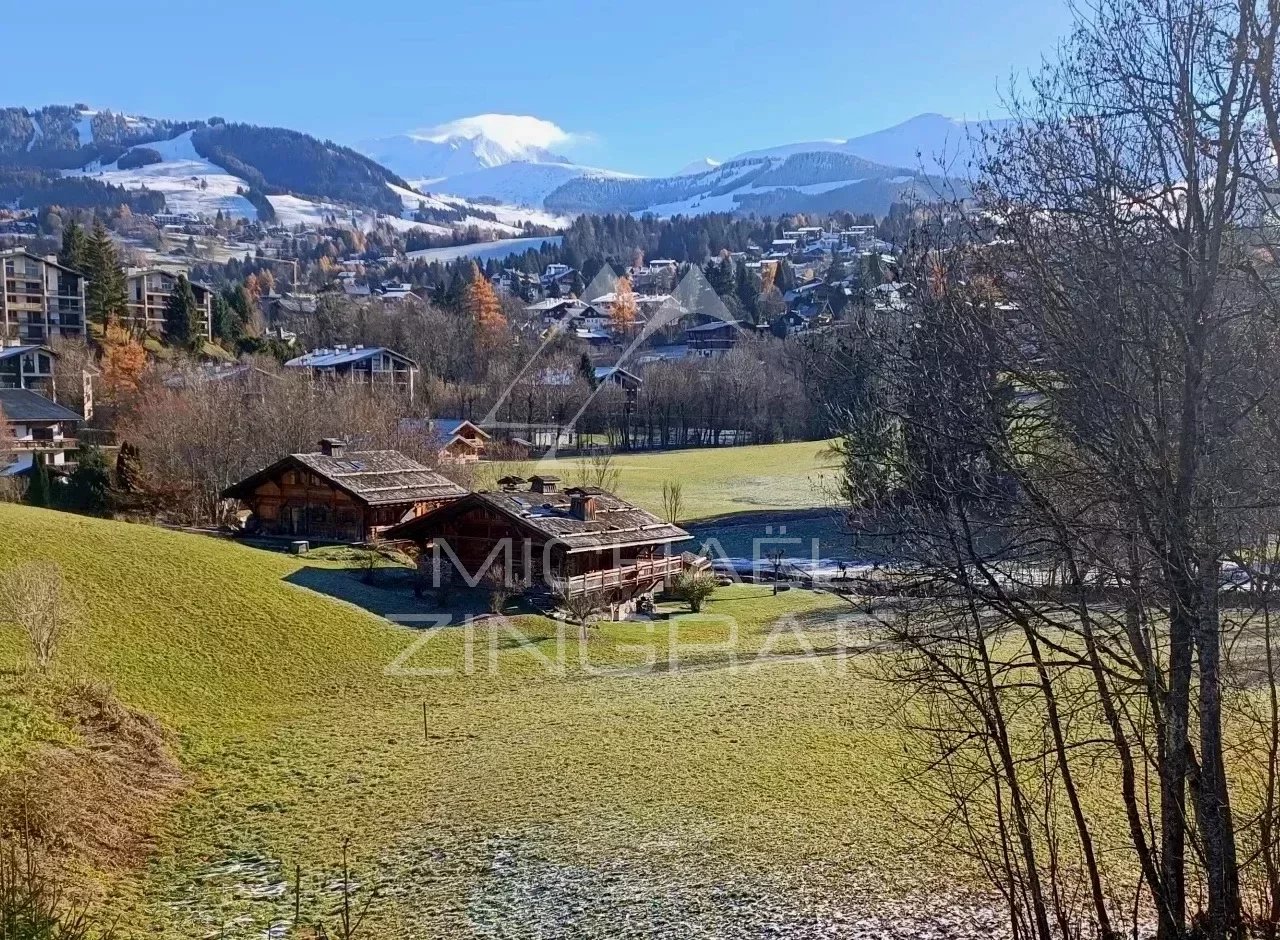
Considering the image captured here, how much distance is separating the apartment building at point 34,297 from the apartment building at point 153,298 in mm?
6242

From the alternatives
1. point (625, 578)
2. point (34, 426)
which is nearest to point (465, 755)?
point (625, 578)

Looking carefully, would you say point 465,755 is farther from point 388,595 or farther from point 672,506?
point 672,506

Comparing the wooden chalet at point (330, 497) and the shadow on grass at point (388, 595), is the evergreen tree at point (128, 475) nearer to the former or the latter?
the wooden chalet at point (330, 497)

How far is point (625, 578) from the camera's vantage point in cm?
3466

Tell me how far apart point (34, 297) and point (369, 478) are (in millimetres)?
55885

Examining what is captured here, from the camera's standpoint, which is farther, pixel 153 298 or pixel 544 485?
pixel 153 298

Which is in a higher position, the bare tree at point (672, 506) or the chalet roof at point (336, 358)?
the chalet roof at point (336, 358)

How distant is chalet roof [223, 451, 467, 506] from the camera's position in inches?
1513

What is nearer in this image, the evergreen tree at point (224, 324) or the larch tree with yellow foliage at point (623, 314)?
the evergreen tree at point (224, 324)

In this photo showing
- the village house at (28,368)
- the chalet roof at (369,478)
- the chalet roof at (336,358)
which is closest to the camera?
the chalet roof at (369,478)

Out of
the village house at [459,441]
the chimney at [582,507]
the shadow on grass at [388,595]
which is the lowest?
the shadow on grass at [388,595]

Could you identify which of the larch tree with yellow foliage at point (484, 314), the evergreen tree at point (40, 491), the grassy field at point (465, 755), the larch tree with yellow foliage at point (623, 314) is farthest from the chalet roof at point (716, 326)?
the grassy field at point (465, 755)

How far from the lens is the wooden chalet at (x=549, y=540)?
32594mm

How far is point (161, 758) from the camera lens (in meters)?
17.2
